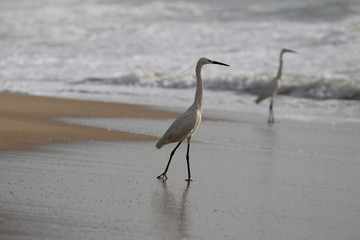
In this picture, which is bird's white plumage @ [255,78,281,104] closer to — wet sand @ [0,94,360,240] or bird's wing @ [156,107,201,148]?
wet sand @ [0,94,360,240]

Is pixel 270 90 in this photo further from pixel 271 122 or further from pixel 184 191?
pixel 184 191

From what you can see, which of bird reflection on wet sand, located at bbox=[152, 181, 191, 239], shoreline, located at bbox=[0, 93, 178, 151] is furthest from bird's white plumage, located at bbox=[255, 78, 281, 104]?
bird reflection on wet sand, located at bbox=[152, 181, 191, 239]

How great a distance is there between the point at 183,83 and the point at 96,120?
22.9ft

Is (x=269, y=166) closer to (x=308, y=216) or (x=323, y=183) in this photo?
(x=323, y=183)

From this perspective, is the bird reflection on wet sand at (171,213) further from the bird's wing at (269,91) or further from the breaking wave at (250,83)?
the breaking wave at (250,83)

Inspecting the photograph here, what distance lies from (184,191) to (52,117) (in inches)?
212

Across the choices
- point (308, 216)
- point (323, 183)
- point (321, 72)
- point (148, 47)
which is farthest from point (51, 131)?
point (148, 47)

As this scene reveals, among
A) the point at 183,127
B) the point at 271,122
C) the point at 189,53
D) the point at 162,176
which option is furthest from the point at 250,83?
the point at 162,176

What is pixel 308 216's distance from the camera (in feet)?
20.0

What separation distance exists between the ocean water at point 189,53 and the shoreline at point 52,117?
1297 mm

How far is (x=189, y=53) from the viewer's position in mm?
23891

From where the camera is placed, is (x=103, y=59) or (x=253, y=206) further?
(x=103, y=59)

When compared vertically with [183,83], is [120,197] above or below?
above

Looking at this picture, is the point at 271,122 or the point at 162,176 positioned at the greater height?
the point at 162,176
